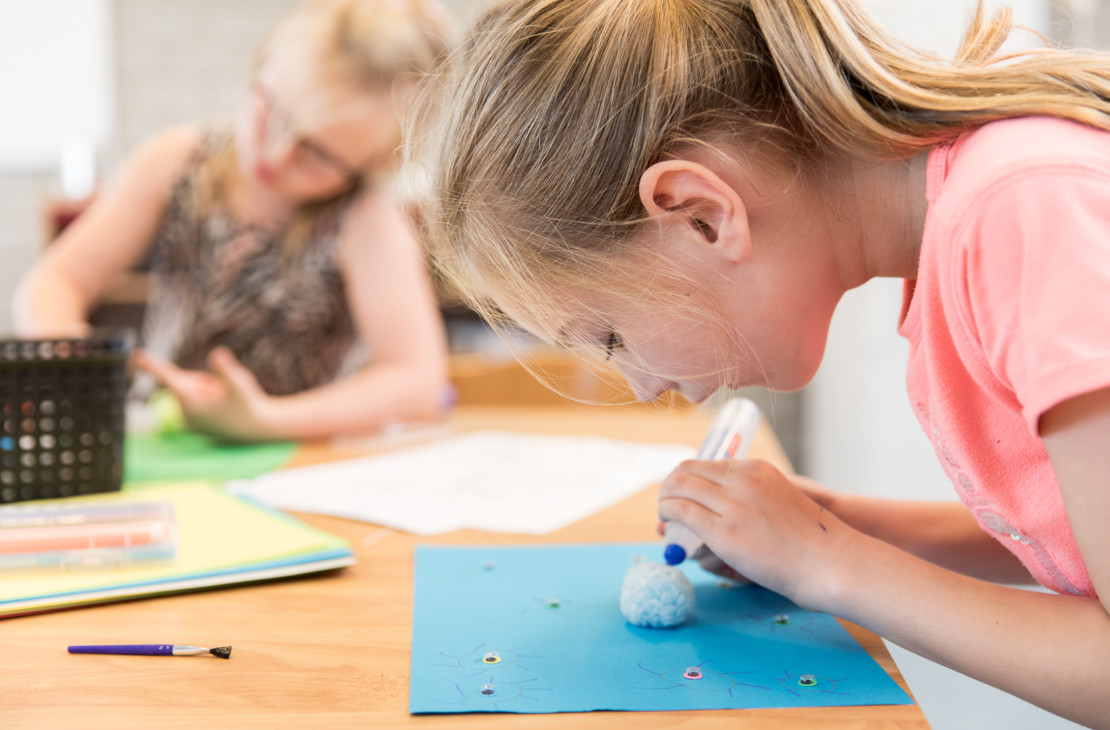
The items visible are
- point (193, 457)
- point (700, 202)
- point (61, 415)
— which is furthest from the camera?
point (193, 457)

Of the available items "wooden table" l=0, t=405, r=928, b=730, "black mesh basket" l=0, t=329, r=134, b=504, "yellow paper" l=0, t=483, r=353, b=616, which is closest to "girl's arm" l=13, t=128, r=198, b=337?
"black mesh basket" l=0, t=329, r=134, b=504

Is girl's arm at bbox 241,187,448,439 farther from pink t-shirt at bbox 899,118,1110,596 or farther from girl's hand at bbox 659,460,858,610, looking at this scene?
pink t-shirt at bbox 899,118,1110,596

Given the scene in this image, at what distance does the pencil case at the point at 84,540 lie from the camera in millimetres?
582

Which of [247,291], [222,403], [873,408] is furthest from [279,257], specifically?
[873,408]

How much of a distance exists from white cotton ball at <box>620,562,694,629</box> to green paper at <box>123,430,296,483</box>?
50 centimetres

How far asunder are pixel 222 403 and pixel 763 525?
693 millimetres

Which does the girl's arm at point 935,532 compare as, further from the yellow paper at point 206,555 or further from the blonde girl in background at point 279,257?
the blonde girl in background at point 279,257

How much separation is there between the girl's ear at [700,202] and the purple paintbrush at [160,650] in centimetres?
33

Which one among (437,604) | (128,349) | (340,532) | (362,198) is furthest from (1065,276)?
(362,198)

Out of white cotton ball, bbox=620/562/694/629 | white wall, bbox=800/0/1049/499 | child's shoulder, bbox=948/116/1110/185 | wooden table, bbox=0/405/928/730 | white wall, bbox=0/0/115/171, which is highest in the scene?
white wall, bbox=0/0/115/171

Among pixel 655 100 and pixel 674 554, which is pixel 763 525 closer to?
pixel 674 554

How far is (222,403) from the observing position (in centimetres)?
101

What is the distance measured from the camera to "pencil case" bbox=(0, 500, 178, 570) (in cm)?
58

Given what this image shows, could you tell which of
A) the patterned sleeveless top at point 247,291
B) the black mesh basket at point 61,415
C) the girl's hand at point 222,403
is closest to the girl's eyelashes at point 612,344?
the black mesh basket at point 61,415
